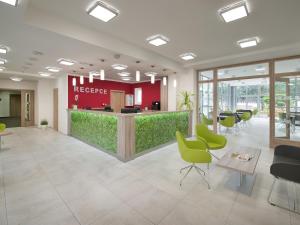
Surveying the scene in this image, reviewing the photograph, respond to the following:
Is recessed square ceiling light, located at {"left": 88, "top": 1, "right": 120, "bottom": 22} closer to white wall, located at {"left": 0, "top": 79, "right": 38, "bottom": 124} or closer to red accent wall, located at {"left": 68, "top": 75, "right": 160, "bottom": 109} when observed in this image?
red accent wall, located at {"left": 68, "top": 75, "right": 160, "bottom": 109}

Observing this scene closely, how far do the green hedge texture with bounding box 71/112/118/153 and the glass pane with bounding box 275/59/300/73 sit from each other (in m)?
5.57

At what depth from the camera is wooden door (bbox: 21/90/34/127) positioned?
379 inches

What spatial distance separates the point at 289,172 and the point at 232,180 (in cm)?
104

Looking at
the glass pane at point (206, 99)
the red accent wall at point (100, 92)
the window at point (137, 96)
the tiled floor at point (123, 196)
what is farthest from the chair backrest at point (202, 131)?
the window at point (137, 96)

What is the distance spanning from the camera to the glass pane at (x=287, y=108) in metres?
4.98

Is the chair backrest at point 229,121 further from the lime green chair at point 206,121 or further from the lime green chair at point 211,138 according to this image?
the lime green chair at point 211,138

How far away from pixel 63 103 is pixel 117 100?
336 centimetres

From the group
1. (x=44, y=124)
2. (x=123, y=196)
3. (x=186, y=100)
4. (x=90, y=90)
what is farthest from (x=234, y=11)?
(x=44, y=124)

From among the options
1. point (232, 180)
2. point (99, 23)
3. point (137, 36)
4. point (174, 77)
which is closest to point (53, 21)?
point (99, 23)

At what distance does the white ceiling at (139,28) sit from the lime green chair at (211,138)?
8.03 feet

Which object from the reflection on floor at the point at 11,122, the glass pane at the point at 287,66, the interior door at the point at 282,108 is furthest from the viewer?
the reflection on floor at the point at 11,122

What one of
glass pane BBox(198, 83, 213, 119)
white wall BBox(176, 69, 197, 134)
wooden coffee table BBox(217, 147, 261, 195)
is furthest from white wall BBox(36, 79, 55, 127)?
wooden coffee table BBox(217, 147, 261, 195)

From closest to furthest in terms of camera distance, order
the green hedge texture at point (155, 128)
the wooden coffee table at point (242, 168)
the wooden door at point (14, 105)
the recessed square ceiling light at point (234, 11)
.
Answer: the wooden coffee table at point (242, 168) → the recessed square ceiling light at point (234, 11) → the green hedge texture at point (155, 128) → the wooden door at point (14, 105)

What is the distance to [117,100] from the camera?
10.2m
